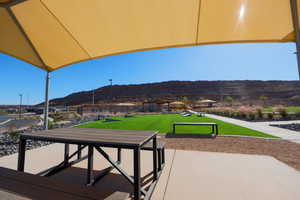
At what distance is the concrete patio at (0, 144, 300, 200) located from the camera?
2.00 meters

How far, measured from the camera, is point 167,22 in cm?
243

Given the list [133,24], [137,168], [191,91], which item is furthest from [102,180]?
[191,91]

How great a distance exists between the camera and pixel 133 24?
2531mm

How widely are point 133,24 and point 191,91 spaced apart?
232 feet

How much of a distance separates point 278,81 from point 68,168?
299ft

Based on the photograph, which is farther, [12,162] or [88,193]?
[12,162]

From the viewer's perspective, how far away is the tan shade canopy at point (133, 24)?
2.12m

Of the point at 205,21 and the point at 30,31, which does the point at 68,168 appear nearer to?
the point at 30,31

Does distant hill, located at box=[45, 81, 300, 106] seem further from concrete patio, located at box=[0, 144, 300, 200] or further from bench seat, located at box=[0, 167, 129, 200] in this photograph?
bench seat, located at box=[0, 167, 129, 200]

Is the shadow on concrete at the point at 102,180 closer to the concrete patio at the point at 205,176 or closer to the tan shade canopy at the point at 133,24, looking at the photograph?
the concrete patio at the point at 205,176

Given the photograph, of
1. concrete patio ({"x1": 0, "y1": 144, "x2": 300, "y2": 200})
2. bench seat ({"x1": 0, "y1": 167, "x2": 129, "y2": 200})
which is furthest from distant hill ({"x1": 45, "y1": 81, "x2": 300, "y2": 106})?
bench seat ({"x1": 0, "y1": 167, "x2": 129, "y2": 200})

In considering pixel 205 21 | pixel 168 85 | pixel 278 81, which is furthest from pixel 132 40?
pixel 278 81

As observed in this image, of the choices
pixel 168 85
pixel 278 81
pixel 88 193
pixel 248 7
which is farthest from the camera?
pixel 168 85

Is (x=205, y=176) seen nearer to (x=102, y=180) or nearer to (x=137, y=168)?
(x=137, y=168)
